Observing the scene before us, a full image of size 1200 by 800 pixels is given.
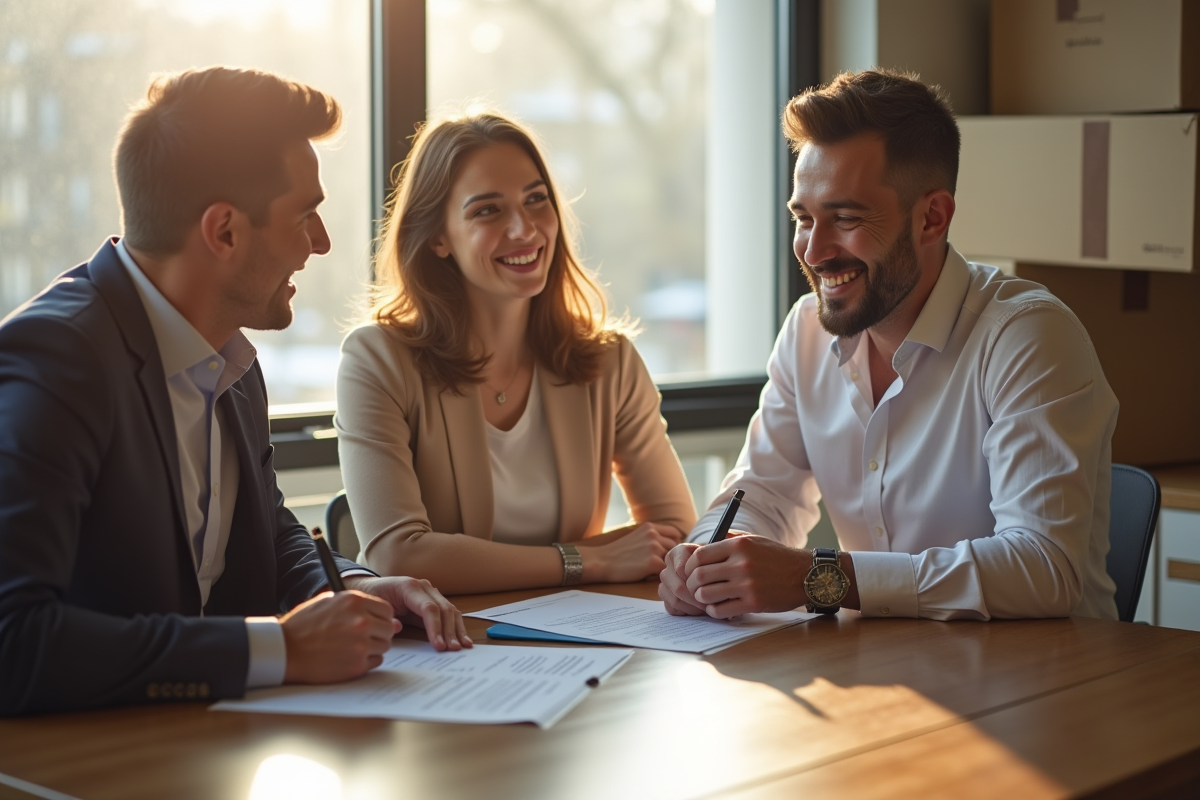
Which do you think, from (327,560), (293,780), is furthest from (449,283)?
(293,780)

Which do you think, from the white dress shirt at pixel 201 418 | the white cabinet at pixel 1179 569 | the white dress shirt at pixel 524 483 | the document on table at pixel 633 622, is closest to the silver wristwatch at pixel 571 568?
the document on table at pixel 633 622

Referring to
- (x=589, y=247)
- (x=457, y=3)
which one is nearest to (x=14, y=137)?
(x=457, y=3)

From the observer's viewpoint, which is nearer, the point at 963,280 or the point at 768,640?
the point at 768,640

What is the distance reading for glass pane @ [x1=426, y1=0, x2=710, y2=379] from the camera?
331 centimetres

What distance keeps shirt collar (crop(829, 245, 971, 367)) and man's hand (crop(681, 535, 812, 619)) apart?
0.54 m

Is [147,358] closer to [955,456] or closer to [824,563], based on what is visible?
[824,563]

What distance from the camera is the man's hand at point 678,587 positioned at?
1.77 meters

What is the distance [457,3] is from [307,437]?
1.21 meters

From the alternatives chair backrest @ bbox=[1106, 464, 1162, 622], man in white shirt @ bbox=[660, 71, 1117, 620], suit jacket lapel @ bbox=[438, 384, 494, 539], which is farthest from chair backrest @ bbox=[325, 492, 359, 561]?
chair backrest @ bbox=[1106, 464, 1162, 622]

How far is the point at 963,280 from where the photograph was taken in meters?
2.16

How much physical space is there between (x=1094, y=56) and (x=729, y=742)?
266 centimetres

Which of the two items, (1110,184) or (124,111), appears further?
(1110,184)

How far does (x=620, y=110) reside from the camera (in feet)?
11.9

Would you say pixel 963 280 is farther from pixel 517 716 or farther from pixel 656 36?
pixel 656 36
